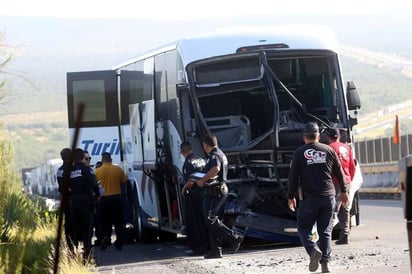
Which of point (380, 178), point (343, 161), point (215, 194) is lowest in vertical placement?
point (380, 178)

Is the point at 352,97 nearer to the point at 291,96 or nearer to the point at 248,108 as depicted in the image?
the point at 291,96

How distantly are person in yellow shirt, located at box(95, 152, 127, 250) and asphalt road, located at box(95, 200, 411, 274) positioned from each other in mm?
398

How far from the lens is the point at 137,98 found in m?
21.5

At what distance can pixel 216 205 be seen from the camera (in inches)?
636

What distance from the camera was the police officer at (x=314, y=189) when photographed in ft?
43.1

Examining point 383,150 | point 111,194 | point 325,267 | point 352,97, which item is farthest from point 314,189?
point 383,150

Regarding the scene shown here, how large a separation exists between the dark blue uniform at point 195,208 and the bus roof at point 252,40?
1.74 metres

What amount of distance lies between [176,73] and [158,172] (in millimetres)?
2139

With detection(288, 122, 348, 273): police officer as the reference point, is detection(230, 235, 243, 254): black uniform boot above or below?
below

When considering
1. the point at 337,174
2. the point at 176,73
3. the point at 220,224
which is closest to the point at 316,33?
the point at 176,73

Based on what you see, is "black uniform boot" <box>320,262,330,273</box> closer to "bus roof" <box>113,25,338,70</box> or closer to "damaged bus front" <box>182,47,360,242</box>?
"damaged bus front" <box>182,47,360,242</box>

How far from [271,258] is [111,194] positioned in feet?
15.2

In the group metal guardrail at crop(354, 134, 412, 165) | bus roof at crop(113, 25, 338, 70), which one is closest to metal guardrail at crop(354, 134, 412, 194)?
metal guardrail at crop(354, 134, 412, 165)

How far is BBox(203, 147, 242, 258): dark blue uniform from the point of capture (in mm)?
15953
